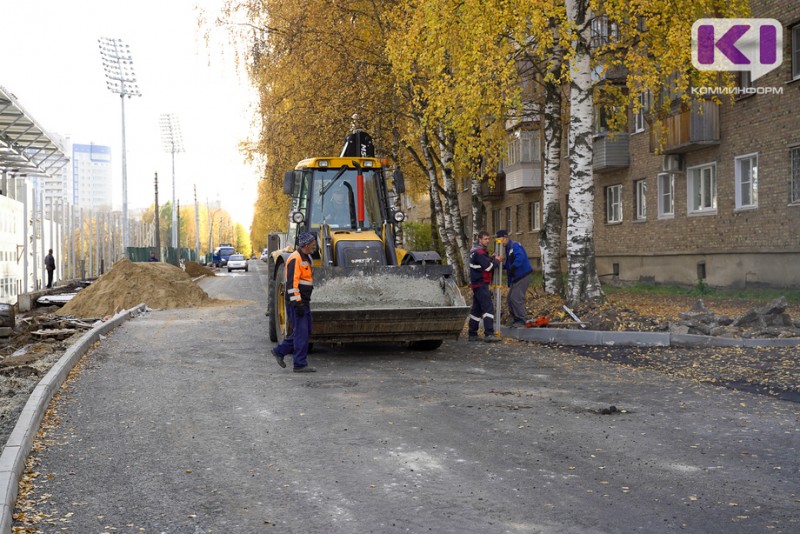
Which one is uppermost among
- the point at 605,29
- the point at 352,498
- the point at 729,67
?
the point at 605,29

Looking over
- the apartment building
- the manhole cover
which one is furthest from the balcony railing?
the manhole cover

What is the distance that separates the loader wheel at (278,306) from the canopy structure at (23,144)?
75.5 ft

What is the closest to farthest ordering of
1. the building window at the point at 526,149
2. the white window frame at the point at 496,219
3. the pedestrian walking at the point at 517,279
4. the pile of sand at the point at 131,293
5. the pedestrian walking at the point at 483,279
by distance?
the pedestrian walking at the point at 483,279 < the pedestrian walking at the point at 517,279 < the pile of sand at the point at 131,293 < the building window at the point at 526,149 < the white window frame at the point at 496,219

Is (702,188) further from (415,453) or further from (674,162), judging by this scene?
(415,453)

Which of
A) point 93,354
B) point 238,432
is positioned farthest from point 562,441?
point 93,354

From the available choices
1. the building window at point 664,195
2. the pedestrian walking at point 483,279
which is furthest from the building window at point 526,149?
the pedestrian walking at point 483,279

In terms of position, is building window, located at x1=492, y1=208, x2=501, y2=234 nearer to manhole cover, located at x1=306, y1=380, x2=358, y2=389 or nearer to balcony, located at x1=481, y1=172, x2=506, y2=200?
balcony, located at x1=481, y1=172, x2=506, y2=200

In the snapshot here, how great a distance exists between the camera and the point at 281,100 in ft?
87.4

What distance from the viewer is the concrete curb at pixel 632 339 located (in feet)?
41.2

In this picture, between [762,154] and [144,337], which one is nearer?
[144,337]

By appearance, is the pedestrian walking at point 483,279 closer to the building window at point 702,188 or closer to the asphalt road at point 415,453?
the asphalt road at point 415,453

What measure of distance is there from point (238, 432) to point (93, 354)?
6617 mm

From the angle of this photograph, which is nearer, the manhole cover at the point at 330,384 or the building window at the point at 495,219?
the manhole cover at the point at 330,384

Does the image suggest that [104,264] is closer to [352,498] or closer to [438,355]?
[438,355]
